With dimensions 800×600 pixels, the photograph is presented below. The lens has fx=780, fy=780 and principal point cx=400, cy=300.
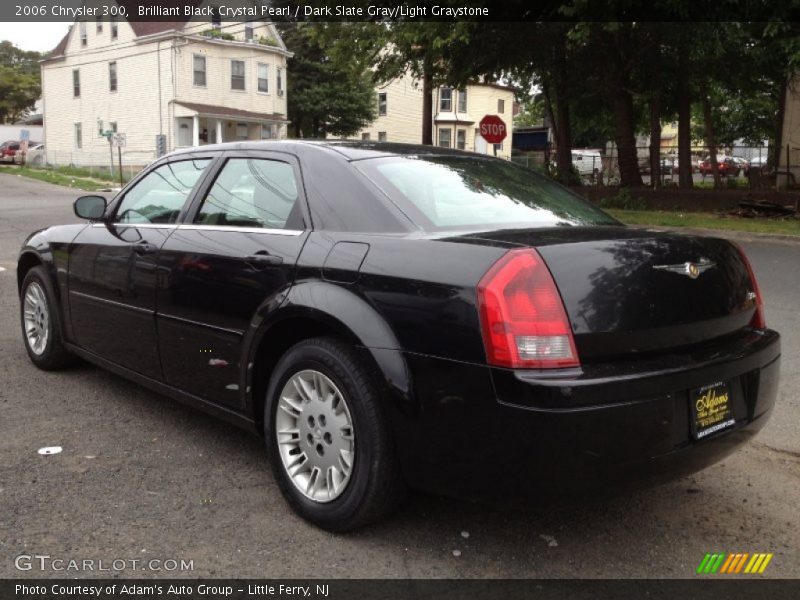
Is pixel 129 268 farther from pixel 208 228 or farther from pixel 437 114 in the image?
pixel 437 114

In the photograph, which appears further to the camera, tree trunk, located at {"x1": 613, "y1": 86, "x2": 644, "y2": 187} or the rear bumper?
tree trunk, located at {"x1": 613, "y1": 86, "x2": 644, "y2": 187}

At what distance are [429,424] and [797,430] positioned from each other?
8.75ft

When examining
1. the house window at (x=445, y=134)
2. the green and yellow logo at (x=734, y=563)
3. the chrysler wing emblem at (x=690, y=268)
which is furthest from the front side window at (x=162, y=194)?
the house window at (x=445, y=134)

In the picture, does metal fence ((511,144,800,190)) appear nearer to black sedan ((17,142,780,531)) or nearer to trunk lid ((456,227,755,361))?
black sedan ((17,142,780,531))

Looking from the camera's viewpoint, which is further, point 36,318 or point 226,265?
point 36,318

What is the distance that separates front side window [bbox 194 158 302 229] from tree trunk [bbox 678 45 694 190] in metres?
17.3

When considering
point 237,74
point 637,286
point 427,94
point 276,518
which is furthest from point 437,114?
point 637,286

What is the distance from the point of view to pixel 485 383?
262 cm

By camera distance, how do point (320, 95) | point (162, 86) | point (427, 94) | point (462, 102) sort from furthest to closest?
point (462, 102) < point (320, 95) < point (162, 86) < point (427, 94)

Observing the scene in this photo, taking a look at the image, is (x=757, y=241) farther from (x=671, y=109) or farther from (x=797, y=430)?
(x=671, y=109)

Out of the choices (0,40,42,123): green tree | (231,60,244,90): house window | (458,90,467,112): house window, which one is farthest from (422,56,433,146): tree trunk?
(0,40,42,123): green tree

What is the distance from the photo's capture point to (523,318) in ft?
8.61

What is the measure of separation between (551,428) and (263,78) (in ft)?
132

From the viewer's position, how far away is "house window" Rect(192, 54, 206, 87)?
37125 millimetres
